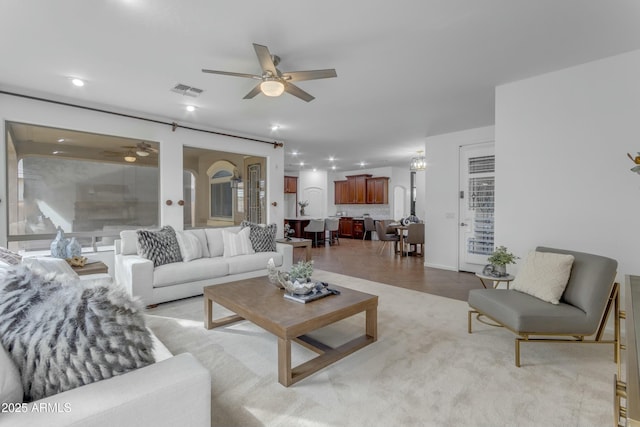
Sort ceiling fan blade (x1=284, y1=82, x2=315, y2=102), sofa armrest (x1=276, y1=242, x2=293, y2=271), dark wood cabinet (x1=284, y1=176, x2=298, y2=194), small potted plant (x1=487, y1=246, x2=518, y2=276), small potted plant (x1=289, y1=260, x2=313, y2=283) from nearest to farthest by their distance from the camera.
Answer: small potted plant (x1=289, y1=260, x2=313, y2=283)
ceiling fan blade (x1=284, y1=82, x2=315, y2=102)
small potted plant (x1=487, y1=246, x2=518, y2=276)
sofa armrest (x1=276, y1=242, x2=293, y2=271)
dark wood cabinet (x1=284, y1=176, x2=298, y2=194)

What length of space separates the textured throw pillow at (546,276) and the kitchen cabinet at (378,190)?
741 cm

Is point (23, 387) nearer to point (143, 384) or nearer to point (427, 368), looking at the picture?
point (143, 384)

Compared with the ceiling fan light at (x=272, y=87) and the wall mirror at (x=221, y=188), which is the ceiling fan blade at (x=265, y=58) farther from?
the wall mirror at (x=221, y=188)

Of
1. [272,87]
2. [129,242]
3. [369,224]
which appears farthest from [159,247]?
[369,224]

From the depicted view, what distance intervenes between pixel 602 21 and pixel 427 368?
285 centimetres

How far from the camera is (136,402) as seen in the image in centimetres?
92

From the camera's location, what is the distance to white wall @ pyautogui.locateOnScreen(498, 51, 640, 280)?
2745 millimetres

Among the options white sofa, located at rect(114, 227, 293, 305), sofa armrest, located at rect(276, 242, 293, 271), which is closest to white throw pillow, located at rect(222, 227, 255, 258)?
white sofa, located at rect(114, 227, 293, 305)

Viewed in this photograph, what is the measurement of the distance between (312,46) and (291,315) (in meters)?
2.20

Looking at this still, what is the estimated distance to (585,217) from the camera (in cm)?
295

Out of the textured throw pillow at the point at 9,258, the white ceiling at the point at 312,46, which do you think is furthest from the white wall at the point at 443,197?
the textured throw pillow at the point at 9,258

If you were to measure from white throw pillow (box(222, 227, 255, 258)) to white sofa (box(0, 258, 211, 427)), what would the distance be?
334 cm

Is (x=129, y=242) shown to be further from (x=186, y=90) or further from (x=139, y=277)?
(x=186, y=90)

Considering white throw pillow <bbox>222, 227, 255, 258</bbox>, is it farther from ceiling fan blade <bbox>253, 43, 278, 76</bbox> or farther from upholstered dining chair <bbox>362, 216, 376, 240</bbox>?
upholstered dining chair <bbox>362, 216, 376, 240</bbox>
